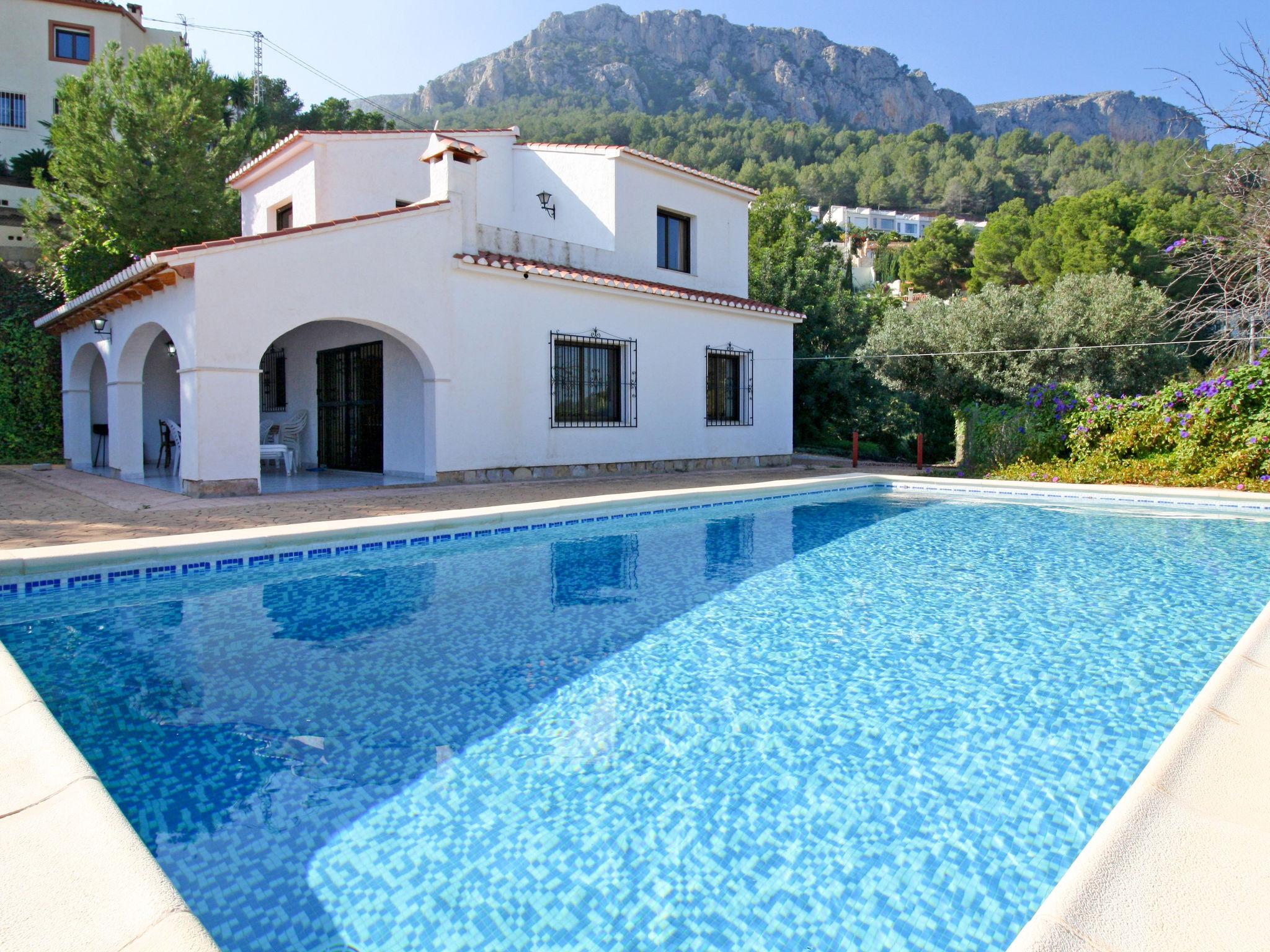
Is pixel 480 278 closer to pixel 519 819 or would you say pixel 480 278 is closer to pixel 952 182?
pixel 519 819

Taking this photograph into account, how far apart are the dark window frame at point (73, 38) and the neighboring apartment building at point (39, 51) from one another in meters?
0.02

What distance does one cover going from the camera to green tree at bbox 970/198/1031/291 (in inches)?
1646

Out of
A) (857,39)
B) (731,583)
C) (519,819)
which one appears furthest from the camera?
(857,39)

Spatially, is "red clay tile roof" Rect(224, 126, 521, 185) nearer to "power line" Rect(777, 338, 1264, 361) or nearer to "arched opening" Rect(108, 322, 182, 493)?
"arched opening" Rect(108, 322, 182, 493)

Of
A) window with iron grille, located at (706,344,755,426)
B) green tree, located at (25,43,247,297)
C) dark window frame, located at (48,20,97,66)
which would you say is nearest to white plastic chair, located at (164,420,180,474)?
green tree, located at (25,43,247,297)

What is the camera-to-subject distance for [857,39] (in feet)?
366

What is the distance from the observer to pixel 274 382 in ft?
50.2

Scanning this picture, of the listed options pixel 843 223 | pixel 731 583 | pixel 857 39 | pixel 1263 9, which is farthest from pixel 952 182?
pixel 731 583

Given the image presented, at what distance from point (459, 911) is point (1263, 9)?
16.6 metres

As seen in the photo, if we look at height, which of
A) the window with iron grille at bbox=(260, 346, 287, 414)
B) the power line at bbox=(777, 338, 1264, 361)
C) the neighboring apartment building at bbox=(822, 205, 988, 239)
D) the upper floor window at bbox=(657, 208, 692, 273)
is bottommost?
the window with iron grille at bbox=(260, 346, 287, 414)

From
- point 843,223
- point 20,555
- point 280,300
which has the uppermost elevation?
point 843,223

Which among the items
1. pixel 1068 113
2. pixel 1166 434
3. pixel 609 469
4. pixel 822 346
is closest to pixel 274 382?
pixel 609 469

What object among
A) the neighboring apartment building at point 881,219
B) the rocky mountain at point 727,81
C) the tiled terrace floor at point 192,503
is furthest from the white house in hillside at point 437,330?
the rocky mountain at point 727,81

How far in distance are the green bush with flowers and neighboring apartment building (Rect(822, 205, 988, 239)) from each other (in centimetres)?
6564
